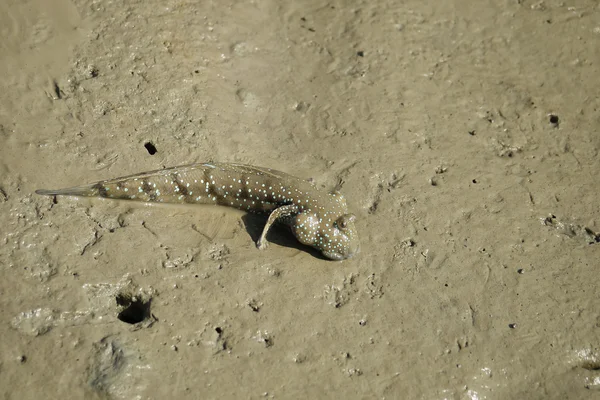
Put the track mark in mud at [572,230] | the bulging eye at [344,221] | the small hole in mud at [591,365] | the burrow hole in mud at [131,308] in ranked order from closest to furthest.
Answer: the burrow hole in mud at [131,308]
the small hole in mud at [591,365]
the bulging eye at [344,221]
the track mark in mud at [572,230]

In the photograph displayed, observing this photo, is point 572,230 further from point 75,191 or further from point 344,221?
point 75,191

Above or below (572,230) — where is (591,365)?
below

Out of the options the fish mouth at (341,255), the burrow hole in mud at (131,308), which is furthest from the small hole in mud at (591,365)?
the burrow hole in mud at (131,308)

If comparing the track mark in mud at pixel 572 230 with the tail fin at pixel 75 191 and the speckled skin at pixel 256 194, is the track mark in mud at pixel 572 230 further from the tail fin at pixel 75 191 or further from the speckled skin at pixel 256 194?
the tail fin at pixel 75 191

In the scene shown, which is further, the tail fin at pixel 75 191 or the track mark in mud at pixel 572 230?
the track mark in mud at pixel 572 230

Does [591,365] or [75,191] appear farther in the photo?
[75,191]

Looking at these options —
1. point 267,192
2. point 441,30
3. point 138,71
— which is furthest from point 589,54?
point 138,71

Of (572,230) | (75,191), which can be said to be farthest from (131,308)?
(572,230)

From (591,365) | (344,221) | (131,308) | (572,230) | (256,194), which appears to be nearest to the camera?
(131,308)

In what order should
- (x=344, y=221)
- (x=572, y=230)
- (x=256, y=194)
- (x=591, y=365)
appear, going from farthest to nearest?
1. (x=572, y=230)
2. (x=256, y=194)
3. (x=344, y=221)
4. (x=591, y=365)
